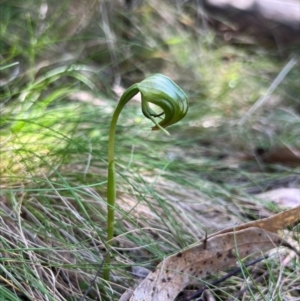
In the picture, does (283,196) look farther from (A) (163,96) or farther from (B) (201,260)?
(A) (163,96)

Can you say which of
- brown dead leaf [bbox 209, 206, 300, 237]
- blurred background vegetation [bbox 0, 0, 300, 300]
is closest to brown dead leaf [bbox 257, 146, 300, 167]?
blurred background vegetation [bbox 0, 0, 300, 300]

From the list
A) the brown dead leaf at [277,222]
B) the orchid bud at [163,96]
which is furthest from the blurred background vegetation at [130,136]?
the orchid bud at [163,96]

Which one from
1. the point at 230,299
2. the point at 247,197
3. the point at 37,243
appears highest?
the point at 37,243

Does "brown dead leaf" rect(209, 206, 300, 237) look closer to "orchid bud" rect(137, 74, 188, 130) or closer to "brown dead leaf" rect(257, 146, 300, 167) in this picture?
"orchid bud" rect(137, 74, 188, 130)

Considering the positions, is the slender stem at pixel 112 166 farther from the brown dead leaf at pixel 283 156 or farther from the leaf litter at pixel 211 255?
the brown dead leaf at pixel 283 156

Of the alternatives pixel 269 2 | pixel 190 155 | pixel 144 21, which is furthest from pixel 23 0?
pixel 269 2

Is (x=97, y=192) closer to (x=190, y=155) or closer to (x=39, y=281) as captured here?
(x=39, y=281)

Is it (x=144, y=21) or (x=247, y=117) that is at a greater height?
(x=144, y=21)
